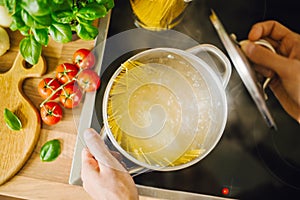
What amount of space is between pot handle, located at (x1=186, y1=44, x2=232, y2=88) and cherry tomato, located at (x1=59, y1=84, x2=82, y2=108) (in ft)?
0.80

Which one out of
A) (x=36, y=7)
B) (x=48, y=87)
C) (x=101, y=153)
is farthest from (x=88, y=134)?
(x=36, y=7)

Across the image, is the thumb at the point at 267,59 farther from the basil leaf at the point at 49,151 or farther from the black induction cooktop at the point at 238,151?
the basil leaf at the point at 49,151

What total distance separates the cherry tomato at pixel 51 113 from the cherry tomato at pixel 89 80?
7 centimetres

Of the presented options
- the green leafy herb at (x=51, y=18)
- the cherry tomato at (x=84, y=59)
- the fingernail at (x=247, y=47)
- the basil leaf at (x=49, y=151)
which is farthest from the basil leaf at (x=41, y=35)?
the fingernail at (x=247, y=47)

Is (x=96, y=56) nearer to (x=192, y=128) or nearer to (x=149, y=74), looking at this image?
(x=149, y=74)

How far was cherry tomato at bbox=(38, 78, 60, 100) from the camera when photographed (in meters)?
0.90

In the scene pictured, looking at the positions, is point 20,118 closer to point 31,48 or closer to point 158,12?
point 31,48

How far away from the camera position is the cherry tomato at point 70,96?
891 millimetres

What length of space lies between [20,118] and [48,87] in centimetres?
9

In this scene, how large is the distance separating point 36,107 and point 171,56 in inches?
12.9

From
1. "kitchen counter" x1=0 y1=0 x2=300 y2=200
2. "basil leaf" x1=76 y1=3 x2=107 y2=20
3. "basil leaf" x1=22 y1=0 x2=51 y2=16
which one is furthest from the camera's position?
"kitchen counter" x1=0 y1=0 x2=300 y2=200

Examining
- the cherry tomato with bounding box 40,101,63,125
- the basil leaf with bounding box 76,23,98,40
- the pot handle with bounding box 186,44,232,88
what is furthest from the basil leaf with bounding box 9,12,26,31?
the pot handle with bounding box 186,44,232,88

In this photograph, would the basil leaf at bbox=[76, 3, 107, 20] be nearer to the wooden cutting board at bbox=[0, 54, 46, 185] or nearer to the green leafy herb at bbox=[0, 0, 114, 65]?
the green leafy herb at bbox=[0, 0, 114, 65]

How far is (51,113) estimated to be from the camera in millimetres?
888
